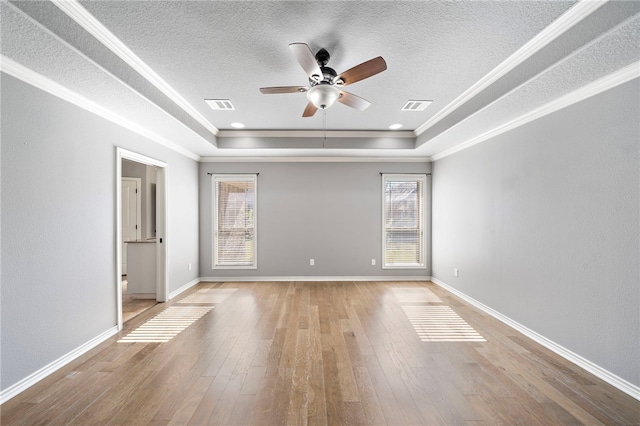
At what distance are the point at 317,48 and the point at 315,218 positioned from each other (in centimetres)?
357

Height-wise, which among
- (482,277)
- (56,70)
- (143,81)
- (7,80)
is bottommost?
(482,277)

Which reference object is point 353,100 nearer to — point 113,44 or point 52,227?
point 113,44

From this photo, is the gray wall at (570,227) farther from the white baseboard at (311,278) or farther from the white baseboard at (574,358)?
the white baseboard at (311,278)

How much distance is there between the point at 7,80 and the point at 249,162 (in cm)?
357

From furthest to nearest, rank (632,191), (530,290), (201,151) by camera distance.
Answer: (201,151) < (530,290) < (632,191)

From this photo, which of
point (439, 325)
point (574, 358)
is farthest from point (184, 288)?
point (574, 358)

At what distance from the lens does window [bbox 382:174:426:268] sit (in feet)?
18.2

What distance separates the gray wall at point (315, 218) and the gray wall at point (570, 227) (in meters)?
1.98

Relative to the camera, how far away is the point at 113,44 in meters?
2.14

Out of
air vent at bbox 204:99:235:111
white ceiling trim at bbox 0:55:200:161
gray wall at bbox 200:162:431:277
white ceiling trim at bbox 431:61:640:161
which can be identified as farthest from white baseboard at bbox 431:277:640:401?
white ceiling trim at bbox 0:55:200:161

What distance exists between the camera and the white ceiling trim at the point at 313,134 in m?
4.71

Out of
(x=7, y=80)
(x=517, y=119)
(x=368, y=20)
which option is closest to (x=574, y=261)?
(x=517, y=119)

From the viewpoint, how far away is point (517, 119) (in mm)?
3143

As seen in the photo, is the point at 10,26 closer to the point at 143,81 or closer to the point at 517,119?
the point at 143,81
